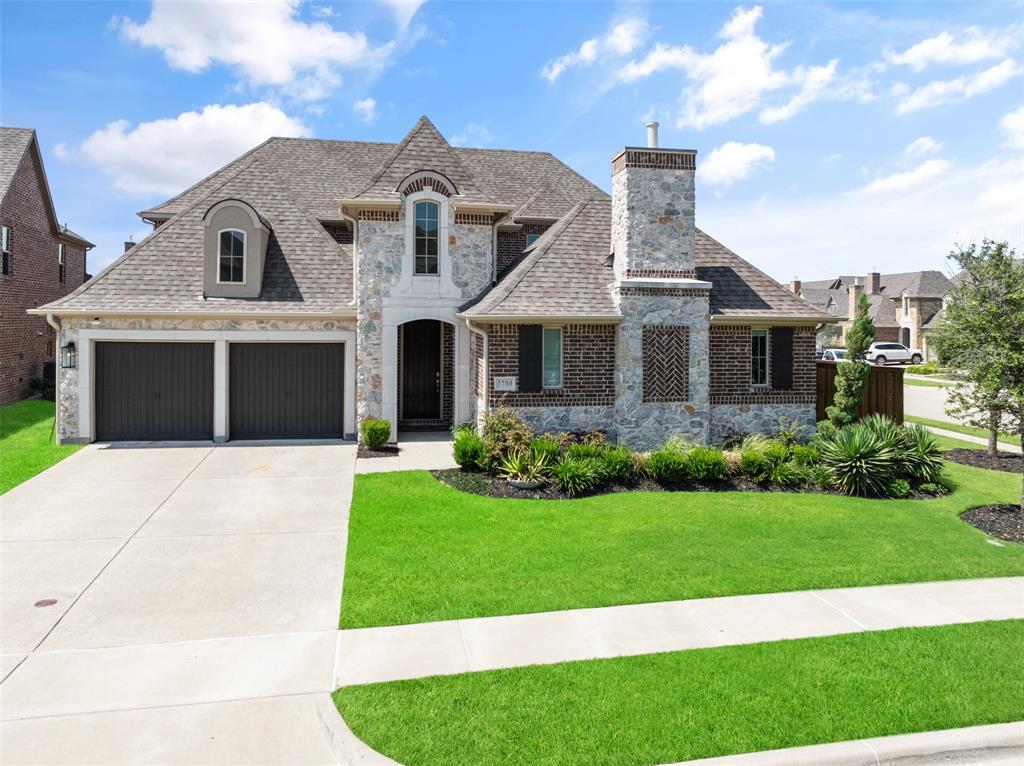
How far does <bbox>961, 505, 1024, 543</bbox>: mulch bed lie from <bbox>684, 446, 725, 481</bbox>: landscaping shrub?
13.0 feet

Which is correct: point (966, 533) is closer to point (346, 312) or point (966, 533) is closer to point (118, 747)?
point (118, 747)

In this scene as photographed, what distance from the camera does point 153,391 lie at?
54.1ft

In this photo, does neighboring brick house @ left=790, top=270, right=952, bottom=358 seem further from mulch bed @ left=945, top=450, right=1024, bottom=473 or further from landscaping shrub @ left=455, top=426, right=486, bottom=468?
landscaping shrub @ left=455, top=426, right=486, bottom=468

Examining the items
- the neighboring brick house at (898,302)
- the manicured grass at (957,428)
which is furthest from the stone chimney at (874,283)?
the manicured grass at (957,428)

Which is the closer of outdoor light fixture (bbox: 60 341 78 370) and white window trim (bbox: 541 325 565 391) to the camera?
white window trim (bbox: 541 325 565 391)

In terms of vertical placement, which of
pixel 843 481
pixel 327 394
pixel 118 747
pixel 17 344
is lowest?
pixel 118 747

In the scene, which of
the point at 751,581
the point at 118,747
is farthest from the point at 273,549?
the point at 751,581

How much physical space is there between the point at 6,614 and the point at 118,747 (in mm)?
3337

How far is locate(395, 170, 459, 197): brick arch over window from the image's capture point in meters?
16.1

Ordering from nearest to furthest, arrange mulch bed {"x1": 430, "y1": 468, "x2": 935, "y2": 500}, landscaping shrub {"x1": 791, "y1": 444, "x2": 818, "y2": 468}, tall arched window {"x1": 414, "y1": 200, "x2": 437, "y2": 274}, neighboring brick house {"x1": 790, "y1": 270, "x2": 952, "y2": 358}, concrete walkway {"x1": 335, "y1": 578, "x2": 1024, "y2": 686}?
concrete walkway {"x1": 335, "y1": 578, "x2": 1024, "y2": 686} → mulch bed {"x1": 430, "y1": 468, "x2": 935, "y2": 500} → landscaping shrub {"x1": 791, "y1": 444, "x2": 818, "y2": 468} → tall arched window {"x1": 414, "y1": 200, "x2": 437, "y2": 274} → neighboring brick house {"x1": 790, "y1": 270, "x2": 952, "y2": 358}

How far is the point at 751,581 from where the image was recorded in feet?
26.4

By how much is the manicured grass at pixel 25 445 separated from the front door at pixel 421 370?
7989 millimetres

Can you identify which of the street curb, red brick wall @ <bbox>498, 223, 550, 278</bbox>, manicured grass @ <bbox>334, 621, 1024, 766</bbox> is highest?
red brick wall @ <bbox>498, 223, 550, 278</bbox>

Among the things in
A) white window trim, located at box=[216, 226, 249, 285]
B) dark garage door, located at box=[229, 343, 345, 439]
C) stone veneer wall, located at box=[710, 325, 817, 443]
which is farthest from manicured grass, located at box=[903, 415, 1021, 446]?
white window trim, located at box=[216, 226, 249, 285]
